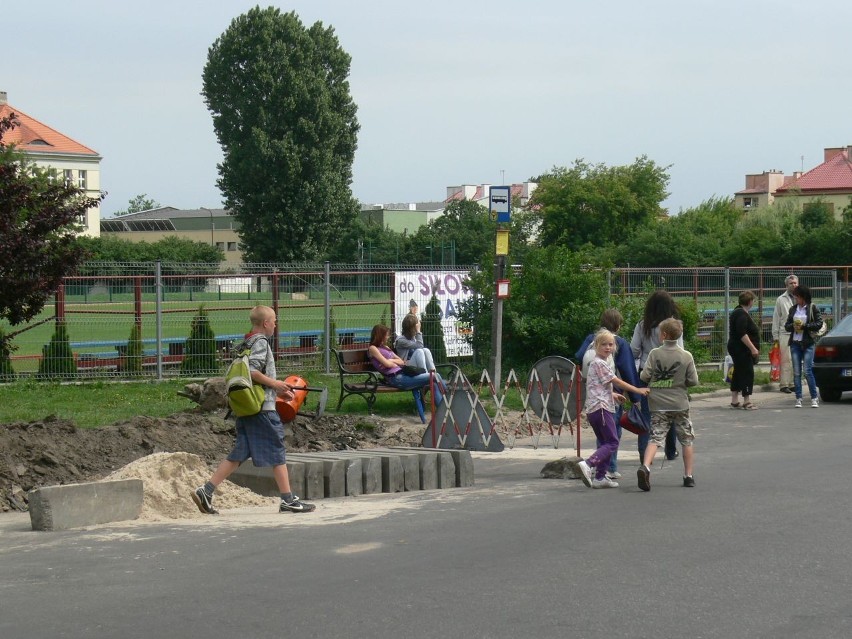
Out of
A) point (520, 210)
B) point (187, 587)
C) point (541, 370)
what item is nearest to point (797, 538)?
point (187, 587)

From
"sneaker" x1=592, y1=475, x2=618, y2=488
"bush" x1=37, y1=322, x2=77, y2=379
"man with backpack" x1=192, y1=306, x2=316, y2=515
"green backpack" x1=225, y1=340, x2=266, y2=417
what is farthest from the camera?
"bush" x1=37, y1=322, x2=77, y2=379

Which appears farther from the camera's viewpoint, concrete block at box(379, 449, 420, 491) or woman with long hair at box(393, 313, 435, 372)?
woman with long hair at box(393, 313, 435, 372)

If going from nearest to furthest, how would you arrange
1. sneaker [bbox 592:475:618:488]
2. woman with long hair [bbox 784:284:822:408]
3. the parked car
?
sneaker [bbox 592:475:618:488] < woman with long hair [bbox 784:284:822:408] < the parked car

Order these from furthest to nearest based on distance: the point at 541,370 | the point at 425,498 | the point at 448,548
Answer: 1. the point at 541,370
2. the point at 425,498
3. the point at 448,548

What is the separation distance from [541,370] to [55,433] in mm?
5561

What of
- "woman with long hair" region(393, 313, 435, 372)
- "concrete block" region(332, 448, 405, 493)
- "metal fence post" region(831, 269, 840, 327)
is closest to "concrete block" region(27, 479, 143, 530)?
"concrete block" region(332, 448, 405, 493)

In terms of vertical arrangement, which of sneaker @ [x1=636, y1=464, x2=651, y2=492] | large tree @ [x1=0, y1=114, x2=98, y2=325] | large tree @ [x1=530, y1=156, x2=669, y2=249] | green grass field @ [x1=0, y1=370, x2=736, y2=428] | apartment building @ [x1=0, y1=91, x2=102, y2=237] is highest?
apartment building @ [x1=0, y1=91, x2=102, y2=237]

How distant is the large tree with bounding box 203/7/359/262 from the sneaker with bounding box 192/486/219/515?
54.9 m

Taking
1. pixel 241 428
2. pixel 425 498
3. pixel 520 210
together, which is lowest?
pixel 425 498

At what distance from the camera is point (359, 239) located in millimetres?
90062

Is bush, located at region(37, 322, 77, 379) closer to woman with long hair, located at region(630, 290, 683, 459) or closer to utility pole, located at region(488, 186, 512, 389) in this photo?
utility pole, located at region(488, 186, 512, 389)

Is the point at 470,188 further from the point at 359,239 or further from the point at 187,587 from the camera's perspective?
the point at 187,587

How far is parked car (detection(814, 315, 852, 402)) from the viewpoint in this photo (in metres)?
18.8

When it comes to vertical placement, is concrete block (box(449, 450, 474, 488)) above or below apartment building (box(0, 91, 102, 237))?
below
